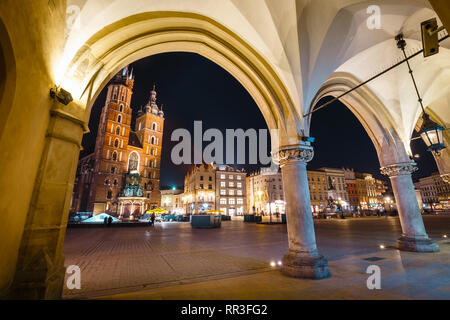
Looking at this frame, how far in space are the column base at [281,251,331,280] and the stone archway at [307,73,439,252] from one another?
4408mm

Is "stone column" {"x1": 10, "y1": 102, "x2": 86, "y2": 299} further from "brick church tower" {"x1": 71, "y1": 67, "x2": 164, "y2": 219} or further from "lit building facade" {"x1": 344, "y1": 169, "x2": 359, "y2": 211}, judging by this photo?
"lit building facade" {"x1": 344, "y1": 169, "x2": 359, "y2": 211}

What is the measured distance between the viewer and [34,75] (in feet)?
8.66

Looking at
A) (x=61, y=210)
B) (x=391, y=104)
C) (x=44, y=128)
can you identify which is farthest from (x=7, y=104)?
(x=391, y=104)

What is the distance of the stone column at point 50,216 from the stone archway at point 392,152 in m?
6.33

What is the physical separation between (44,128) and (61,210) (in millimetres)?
1312

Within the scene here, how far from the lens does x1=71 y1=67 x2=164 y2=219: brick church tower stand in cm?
3881

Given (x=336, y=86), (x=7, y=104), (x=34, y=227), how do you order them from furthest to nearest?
(x=336, y=86), (x=34, y=227), (x=7, y=104)

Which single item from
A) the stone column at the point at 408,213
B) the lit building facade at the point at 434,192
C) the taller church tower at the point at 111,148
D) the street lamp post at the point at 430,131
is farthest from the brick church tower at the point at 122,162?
the lit building facade at the point at 434,192

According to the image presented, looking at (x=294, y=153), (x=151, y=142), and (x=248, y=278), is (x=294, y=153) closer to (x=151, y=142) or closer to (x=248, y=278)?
(x=248, y=278)

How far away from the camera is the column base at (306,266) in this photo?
4.29 metres

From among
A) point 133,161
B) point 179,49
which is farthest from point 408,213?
point 133,161

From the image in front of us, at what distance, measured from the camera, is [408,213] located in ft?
22.9

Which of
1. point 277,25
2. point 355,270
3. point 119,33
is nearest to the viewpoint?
point 119,33
